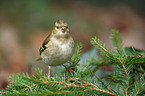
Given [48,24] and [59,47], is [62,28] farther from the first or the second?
[48,24]

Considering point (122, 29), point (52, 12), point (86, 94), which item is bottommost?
point (86, 94)

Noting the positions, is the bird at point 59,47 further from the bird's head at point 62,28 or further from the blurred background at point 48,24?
the blurred background at point 48,24

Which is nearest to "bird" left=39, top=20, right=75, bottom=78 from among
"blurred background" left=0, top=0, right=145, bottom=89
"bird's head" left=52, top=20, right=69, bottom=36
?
"bird's head" left=52, top=20, right=69, bottom=36

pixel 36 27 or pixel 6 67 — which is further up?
pixel 36 27

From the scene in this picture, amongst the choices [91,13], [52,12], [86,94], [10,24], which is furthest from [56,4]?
[86,94]

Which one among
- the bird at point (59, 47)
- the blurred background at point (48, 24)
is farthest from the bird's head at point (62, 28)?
the blurred background at point (48, 24)

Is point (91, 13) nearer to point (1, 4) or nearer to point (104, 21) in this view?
point (104, 21)
